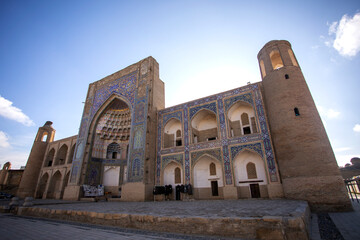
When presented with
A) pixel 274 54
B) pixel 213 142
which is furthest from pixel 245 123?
pixel 274 54

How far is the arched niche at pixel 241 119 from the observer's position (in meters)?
12.6

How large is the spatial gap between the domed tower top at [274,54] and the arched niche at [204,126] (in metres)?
4.71

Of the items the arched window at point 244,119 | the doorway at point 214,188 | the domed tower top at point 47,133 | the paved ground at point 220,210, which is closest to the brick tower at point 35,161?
the domed tower top at point 47,133

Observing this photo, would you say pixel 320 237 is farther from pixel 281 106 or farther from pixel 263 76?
pixel 263 76

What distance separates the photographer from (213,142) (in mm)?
12219

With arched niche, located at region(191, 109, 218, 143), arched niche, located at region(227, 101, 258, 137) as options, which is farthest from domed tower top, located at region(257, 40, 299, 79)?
arched niche, located at region(191, 109, 218, 143)

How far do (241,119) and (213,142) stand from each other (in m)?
2.74

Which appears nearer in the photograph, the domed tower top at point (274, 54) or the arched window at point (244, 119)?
the domed tower top at point (274, 54)

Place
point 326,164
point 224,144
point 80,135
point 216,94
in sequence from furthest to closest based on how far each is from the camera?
1. point 80,135
2. point 216,94
3. point 224,144
4. point 326,164

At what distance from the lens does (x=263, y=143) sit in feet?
34.6

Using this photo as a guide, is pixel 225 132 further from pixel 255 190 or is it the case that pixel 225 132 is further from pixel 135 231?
pixel 135 231

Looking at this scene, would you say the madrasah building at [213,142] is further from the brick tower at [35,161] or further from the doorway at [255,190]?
the brick tower at [35,161]

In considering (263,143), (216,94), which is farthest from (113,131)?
(263,143)

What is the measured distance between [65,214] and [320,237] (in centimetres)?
684
